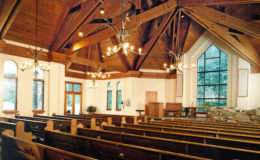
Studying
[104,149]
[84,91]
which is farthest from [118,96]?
[104,149]

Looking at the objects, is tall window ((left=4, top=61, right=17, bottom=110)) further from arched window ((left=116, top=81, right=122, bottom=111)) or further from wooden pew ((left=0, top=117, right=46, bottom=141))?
arched window ((left=116, top=81, right=122, bottom=111))

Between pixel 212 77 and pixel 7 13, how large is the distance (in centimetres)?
1179

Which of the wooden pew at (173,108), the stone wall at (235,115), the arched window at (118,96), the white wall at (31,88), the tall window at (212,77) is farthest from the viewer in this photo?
the arched window at (118,96)

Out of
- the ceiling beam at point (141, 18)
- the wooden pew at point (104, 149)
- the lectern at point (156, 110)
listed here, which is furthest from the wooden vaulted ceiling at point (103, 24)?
the wooden pew at point (104, 149)

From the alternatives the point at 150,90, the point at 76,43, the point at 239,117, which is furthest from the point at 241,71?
the point at 76,43

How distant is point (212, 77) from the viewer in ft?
37.5

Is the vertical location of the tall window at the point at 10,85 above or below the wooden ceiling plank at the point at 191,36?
below

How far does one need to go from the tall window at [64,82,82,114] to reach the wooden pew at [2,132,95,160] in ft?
32.8

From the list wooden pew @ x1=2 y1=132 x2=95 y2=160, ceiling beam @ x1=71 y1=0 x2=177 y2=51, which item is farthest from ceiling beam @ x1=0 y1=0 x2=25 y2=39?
wooden pew @ x1=2 y1=132 x2=95 y2=160

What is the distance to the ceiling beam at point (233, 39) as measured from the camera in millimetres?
8047

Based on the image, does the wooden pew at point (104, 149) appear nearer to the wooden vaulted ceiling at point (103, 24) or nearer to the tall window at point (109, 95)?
the wooden vaulted ceiling at point (103, 24)

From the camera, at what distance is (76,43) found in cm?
848

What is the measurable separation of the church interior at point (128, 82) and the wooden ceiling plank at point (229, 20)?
4 cm

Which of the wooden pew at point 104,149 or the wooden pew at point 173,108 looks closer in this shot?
the wooden pew at point 104,149
